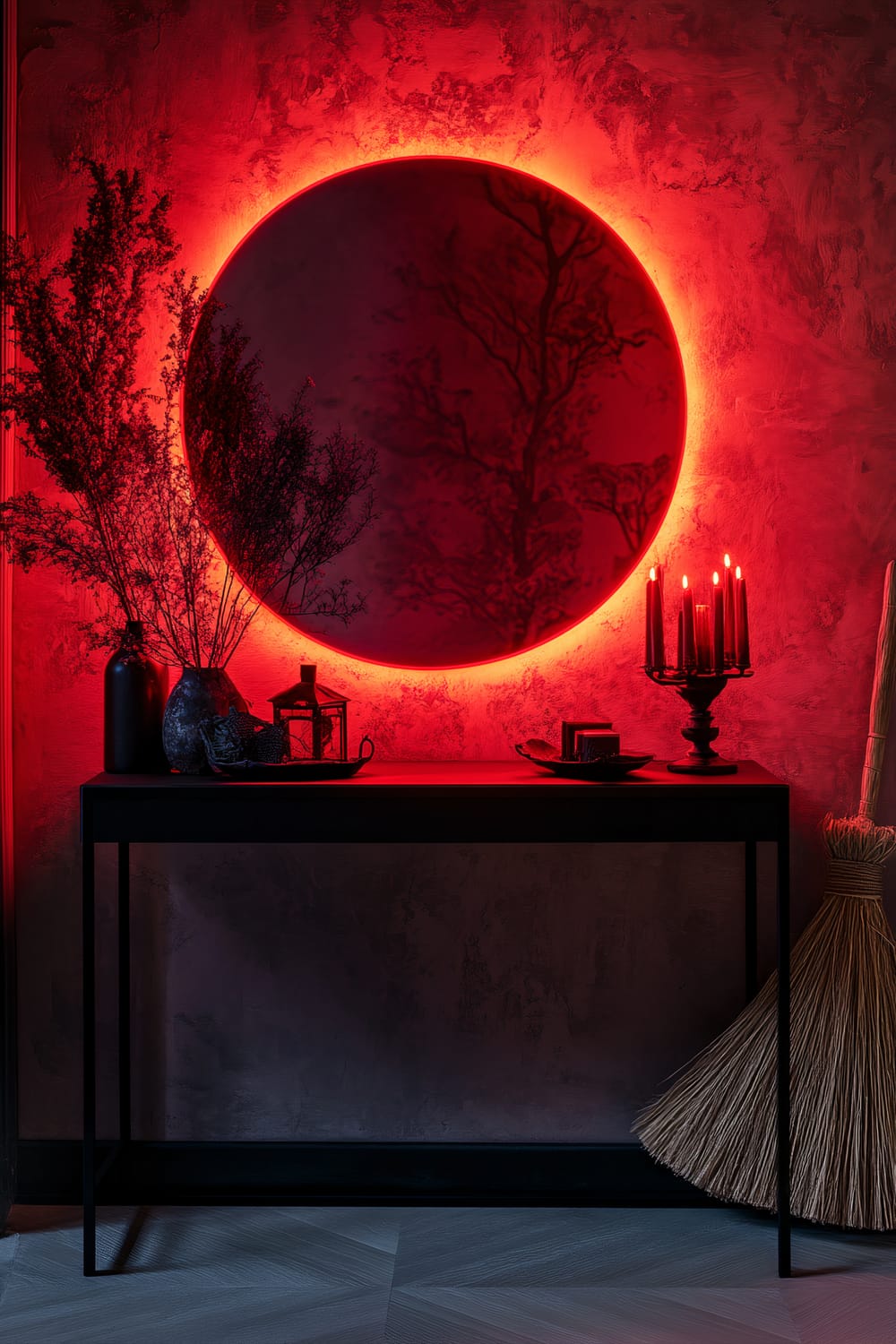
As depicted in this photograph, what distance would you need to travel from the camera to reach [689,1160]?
216cm

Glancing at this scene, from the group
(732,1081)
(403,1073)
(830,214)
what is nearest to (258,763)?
(403,1073)

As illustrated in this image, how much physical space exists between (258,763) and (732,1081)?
1.16 meters

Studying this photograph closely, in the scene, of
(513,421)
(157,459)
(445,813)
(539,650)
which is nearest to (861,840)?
(539,650)

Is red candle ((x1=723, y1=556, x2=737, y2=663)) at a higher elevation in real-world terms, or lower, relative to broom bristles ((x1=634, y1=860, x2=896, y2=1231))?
higher

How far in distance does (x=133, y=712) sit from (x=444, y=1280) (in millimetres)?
1220

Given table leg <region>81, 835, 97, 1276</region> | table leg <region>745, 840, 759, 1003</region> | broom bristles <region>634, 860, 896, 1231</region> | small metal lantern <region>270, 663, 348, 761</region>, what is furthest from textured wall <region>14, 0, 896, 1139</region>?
table leg <region>81, 835, 97, 1276</region>

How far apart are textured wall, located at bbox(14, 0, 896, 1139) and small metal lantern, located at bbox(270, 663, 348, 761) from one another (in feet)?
0.83

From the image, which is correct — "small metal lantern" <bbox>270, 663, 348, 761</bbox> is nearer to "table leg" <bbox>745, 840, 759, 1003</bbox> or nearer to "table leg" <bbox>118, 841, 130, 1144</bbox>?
"table leg" <bbox>118, 841, 130, 1144</bbox>

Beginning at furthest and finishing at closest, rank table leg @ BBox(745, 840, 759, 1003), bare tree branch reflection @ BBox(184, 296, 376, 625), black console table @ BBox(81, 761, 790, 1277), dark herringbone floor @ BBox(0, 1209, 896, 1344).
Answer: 1. table leg @ BBox(745, 840, 759, 1003)
2. bare tree branch reflection @ BBox(184, 296, 376, 625)
3. black console table @ BBox(81, 761, 790, 1277)
4. dark herringbone floor @ BBox(0, 1209, 896, 1344)

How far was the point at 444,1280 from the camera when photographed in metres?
1.98

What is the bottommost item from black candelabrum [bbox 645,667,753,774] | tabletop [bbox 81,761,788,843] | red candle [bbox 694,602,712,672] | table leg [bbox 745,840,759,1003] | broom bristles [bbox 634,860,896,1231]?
broom bristles [bbox 634,860,896,1231]

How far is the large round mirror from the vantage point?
2291 millimetres

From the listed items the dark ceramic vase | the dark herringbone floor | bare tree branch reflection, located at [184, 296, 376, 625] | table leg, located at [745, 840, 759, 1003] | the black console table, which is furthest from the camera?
table leg, located at [745, 840, 759, 1003]

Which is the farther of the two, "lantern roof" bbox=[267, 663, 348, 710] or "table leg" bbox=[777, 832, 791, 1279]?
"lantern roof" bbox=[267, 663, 348, 710]
